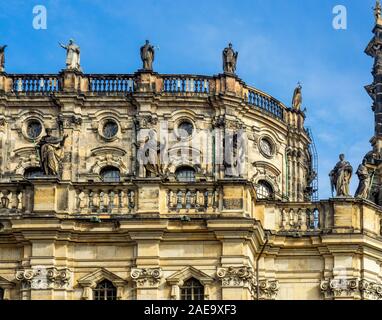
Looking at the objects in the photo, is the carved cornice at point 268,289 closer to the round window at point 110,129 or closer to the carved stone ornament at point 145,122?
the carved stone ornament at point 145,122

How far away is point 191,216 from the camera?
40.4 metres

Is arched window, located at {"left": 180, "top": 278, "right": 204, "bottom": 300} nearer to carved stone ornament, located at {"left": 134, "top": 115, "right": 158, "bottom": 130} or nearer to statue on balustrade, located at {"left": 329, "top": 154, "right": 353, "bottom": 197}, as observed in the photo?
statue on balustrade, located at {"left": 329, "top": 154, "right": 353, "bottom": 197}

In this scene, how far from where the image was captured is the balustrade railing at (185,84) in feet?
179

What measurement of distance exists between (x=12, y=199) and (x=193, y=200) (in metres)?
6.09

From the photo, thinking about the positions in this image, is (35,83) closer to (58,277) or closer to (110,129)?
(110,129)

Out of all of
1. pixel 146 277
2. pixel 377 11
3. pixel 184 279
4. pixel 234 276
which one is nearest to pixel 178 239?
pixel 184 279

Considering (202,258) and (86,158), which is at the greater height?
(86,158)

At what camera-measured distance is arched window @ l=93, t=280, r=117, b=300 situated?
40000mm

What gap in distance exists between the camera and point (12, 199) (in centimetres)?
4094

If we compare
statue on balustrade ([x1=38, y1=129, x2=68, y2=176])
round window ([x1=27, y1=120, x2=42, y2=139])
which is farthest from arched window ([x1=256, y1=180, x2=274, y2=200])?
statue on balustrade ([x1=38, y1=129, x2=68, y2=176])

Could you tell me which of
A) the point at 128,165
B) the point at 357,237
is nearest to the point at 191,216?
the point at 357,237

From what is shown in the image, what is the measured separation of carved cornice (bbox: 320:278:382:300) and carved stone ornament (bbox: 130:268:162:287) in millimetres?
6041
